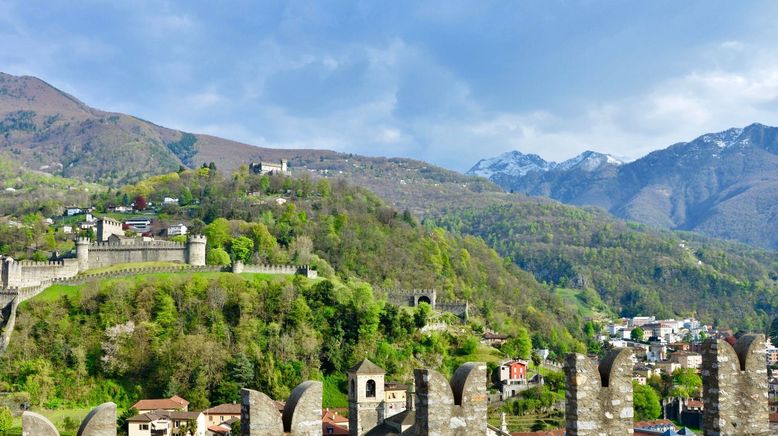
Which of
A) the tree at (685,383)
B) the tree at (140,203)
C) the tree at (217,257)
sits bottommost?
the tree at (685,383)

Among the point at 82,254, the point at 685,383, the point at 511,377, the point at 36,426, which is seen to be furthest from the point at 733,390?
the point at 685,383

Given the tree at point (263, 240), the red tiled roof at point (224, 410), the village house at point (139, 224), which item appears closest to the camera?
the red tiled roof at point (224, 410)

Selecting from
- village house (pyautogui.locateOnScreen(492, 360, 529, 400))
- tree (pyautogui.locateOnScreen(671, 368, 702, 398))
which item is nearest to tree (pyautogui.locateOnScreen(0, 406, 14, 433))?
village house (pyautogui.locateOnScreen(492, 360, 529, 400))

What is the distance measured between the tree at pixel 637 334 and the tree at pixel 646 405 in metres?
82.4

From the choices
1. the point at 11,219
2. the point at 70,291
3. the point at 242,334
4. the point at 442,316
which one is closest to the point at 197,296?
the point at 242,334

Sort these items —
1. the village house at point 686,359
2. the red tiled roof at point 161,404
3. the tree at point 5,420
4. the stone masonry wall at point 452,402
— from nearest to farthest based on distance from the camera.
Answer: the stone masonry wall at point 452,402 < the tree at point 5,420 < the red tiled roof at point 161,404 < the village house at point 686,359

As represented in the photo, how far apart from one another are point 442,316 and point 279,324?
22.8m

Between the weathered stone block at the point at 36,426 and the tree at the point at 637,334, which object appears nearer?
the weathered stone block at the point at 36,426

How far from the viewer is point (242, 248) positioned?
4353 inches

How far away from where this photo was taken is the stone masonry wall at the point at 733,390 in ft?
39.3

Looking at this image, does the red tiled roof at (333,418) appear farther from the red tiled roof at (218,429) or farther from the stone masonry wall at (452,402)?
the stone masonry wall at (452,402)

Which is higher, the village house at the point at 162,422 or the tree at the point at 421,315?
the tree at the point at 421,315

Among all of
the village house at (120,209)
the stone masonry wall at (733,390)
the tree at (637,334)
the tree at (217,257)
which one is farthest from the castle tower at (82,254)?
the tree at (637,334)

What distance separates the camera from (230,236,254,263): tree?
360ft
